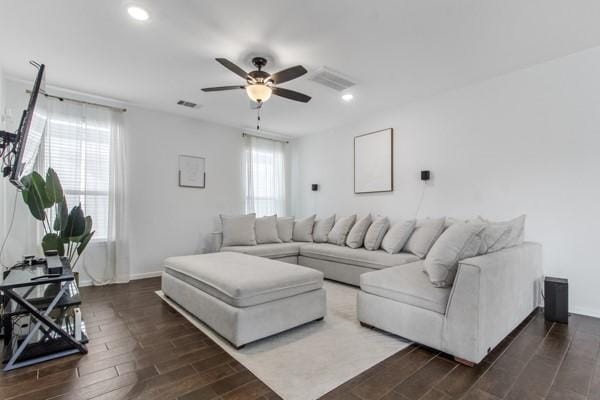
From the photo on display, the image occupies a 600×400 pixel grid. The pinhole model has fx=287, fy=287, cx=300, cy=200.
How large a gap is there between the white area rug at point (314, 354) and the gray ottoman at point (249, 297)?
0.27 feet

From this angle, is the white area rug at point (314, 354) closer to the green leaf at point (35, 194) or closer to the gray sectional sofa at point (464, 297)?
the gray sectional sofa at point (464, 297)

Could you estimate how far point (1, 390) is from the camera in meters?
1.72

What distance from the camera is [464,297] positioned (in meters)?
1.95

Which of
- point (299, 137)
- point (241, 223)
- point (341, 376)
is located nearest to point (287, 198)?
point (299, 137)

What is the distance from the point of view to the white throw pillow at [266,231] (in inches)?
198

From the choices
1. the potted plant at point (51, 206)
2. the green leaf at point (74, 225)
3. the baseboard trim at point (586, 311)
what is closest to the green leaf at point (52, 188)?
the potted plant at point (51, 206)

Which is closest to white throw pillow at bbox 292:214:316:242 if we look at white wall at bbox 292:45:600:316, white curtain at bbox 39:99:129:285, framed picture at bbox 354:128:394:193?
framed picture at bbox 354:128:394:193

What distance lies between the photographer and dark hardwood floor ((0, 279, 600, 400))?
1684 mm

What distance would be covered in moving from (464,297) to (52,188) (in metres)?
4.06

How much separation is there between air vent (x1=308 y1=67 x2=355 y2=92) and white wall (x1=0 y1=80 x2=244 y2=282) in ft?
8.64

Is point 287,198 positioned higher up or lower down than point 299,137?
lower down

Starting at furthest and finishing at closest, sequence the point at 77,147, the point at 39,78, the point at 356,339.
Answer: the point at 77,147 < the point at 356,339 < the point at 39,78

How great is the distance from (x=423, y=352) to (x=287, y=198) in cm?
482

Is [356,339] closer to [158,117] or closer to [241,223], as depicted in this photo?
[241,223]
